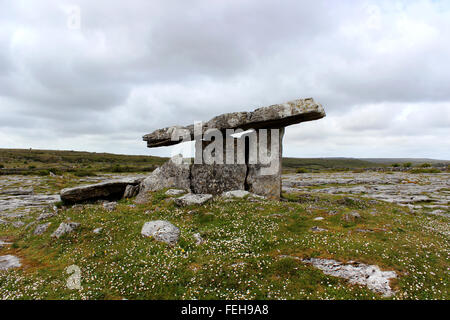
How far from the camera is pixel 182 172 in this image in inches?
939

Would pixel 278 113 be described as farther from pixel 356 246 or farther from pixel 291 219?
pixel 356 246

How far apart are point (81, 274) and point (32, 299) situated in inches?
65.6

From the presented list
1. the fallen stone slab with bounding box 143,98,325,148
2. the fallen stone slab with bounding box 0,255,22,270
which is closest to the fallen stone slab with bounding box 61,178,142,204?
the fallen stone slab with bounding box 143,98,325,148

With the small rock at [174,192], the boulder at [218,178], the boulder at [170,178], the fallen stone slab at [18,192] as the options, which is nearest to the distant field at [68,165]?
the fallen stone slab at [18,192]

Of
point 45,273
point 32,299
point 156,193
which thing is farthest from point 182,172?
point 32,299

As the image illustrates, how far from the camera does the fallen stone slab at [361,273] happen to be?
7789 mm

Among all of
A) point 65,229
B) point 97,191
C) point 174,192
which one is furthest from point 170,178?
point 65,229

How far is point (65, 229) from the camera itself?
13.8 metres

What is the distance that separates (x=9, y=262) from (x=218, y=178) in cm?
1482

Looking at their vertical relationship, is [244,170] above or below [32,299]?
above

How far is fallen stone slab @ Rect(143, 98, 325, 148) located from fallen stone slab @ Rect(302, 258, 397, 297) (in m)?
10.9
